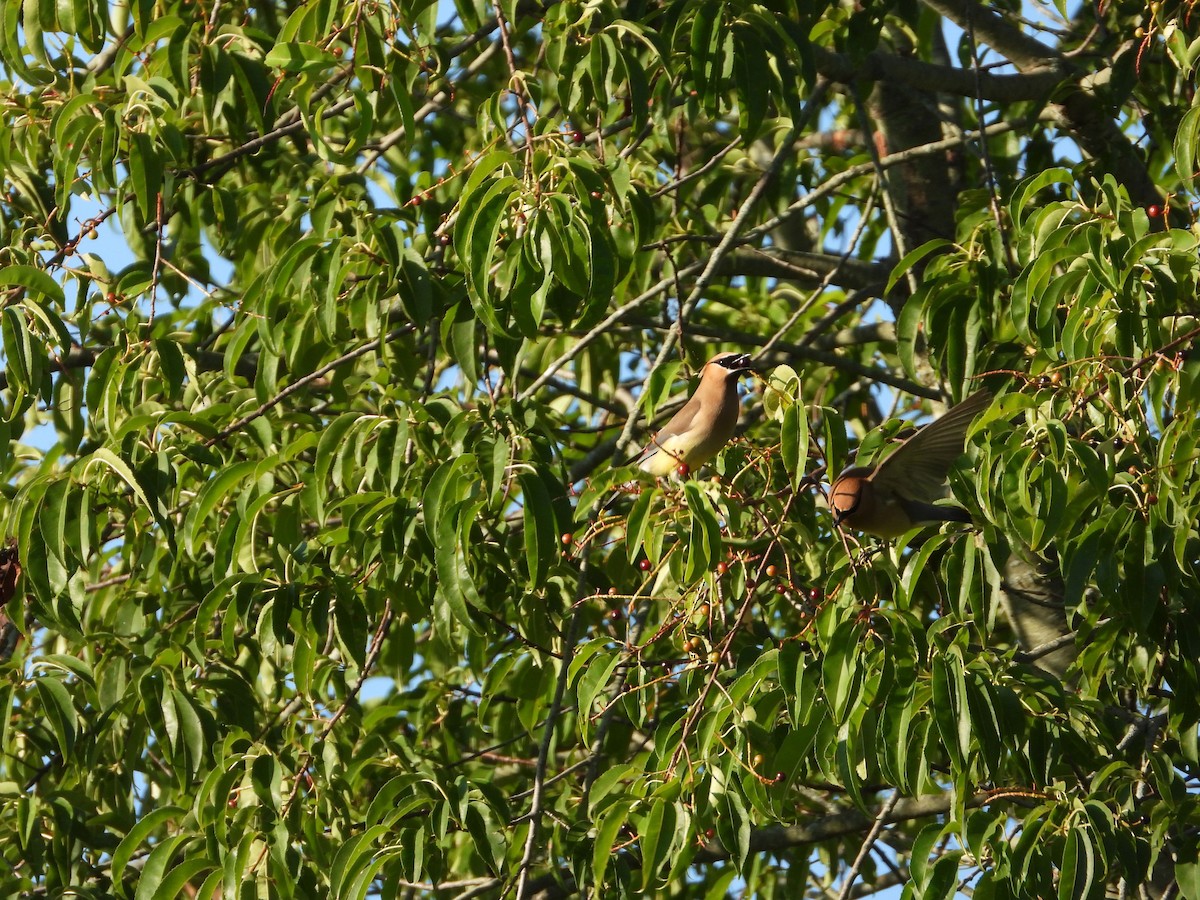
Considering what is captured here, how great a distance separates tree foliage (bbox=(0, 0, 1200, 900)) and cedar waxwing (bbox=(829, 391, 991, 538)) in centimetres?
26

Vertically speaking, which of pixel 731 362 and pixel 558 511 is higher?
pixel 731 362

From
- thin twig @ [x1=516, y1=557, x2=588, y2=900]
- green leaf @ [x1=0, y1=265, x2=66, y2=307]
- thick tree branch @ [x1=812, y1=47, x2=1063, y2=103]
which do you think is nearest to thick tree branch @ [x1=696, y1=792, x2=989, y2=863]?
thin twig @ [x1=516, y1=557, x2=588, y2=900]

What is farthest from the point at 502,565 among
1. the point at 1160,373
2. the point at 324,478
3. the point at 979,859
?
the point at 1160,373

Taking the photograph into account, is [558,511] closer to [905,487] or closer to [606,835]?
[606,835]

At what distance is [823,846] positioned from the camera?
4.95 meters

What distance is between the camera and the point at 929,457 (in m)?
4.32

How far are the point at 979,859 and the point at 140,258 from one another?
326cm

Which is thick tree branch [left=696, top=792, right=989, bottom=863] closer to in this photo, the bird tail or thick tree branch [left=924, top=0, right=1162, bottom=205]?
the bird tail

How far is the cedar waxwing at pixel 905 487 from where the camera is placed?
13.6 feet

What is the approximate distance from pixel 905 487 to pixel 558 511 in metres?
1.55

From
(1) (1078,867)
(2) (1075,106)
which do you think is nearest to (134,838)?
(1) (1078,867)

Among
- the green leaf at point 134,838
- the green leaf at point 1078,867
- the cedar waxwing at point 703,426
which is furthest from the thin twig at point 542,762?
the green leaf at point 1078,867

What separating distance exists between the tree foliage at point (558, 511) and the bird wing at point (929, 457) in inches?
5.9

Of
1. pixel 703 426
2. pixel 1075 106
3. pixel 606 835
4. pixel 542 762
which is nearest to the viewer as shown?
pixel 606 835
